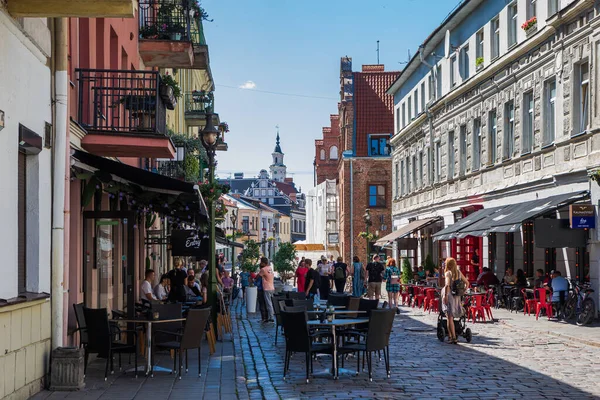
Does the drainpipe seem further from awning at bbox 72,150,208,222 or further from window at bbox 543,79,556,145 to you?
window at bbox 543,79,556,145

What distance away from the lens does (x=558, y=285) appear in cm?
2323

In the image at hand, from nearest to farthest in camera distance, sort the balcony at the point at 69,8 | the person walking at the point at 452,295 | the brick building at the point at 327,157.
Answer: the balcony at the point at 69,8
the person walking at the point at 452,295
the brick building at the point at 327,157

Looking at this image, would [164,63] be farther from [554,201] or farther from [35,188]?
[35,188]

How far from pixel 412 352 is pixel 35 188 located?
785 centimetres

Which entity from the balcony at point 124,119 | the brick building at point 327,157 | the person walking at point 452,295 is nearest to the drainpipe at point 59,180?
the balcony at point 124,119

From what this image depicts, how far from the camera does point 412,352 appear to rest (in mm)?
16641

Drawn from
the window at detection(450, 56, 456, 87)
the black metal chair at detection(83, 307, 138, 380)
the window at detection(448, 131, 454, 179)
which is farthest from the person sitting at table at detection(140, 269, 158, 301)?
the window at detection(450, 56, 456, 87)

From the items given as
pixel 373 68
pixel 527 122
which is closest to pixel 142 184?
pixel 527 122

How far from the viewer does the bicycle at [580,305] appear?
2127cm

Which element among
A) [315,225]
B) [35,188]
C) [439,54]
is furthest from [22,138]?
[315,225]

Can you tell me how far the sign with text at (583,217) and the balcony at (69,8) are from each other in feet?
49.0

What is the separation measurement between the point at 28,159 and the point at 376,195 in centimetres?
Result: 5634

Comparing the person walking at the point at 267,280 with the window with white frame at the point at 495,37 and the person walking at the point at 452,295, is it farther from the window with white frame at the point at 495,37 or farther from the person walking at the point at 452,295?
the window with white frame at the point at 495,37

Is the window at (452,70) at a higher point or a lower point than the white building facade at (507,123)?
higher
